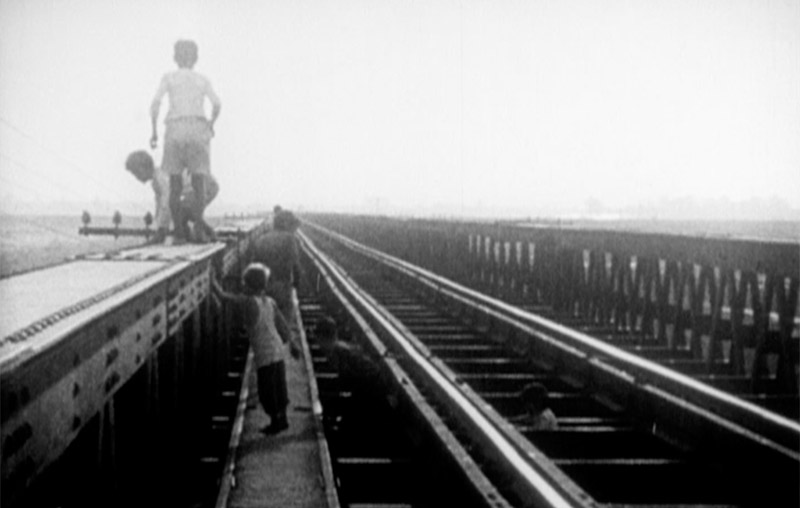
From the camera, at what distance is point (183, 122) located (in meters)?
12.8

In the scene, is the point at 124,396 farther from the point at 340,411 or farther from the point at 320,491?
the point at 340,411

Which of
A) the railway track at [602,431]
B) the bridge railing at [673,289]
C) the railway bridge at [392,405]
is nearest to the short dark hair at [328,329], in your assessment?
the railway bridge at [392,405]

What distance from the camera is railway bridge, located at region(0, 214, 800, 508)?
501 cm

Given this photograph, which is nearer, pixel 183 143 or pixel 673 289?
pixel 183 143

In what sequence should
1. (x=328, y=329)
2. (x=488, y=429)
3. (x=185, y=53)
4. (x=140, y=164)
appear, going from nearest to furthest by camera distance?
(x=488, y=429), (x=328, y=329), (x=185, y=53), (x=140, y=164)

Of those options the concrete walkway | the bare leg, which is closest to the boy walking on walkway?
the concrete walkway

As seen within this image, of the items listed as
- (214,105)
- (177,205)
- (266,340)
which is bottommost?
(266,340)

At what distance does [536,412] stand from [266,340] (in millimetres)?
2171

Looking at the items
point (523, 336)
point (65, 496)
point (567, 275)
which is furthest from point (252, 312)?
point (567, 275)

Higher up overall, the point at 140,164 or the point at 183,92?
the point at 183,92

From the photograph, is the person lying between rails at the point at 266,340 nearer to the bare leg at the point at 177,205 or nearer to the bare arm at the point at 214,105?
the bare leg at the point at 177,205

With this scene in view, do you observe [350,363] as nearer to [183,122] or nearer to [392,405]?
[392,405]

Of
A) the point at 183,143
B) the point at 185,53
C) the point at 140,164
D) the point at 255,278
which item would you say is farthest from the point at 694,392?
the point at 140,164

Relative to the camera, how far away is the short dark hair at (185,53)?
1280 cm
